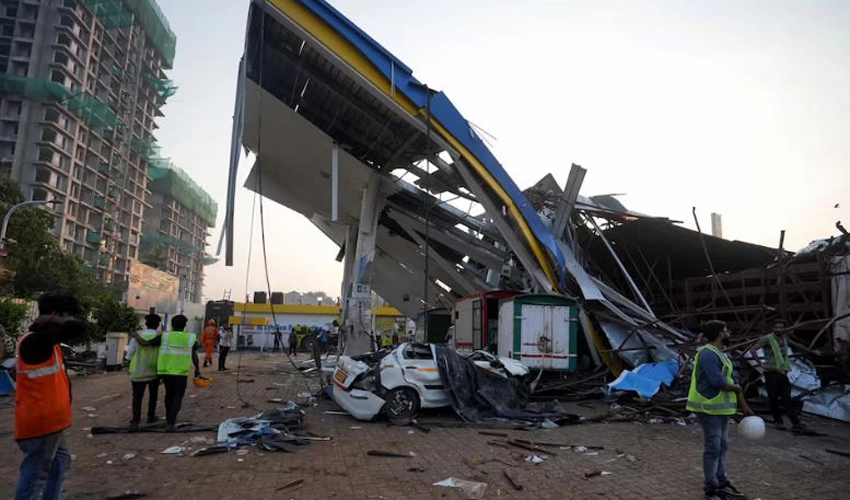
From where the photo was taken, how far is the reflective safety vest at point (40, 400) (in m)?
3.53

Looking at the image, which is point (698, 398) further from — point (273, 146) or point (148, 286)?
point (148, 286)

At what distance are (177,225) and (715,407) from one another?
114m

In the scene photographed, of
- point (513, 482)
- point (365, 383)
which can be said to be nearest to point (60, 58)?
point (365, 383)

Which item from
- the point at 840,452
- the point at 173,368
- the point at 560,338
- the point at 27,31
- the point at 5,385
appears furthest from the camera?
the point at 27,31

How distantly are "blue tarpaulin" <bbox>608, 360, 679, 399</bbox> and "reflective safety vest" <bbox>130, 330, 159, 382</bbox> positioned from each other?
851cm

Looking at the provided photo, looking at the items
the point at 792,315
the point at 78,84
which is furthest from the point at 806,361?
the point at 78,84

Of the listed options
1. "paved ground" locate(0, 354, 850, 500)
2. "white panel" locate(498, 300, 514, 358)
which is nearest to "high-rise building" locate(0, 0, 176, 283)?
"white panel" locate(498, 300, 514, 358)

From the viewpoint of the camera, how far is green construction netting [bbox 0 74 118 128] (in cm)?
5866

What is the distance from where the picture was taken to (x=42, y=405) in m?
3.59

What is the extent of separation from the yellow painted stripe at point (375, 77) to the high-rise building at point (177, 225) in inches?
3294

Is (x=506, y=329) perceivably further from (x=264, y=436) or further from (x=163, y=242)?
(x=163, y=242)

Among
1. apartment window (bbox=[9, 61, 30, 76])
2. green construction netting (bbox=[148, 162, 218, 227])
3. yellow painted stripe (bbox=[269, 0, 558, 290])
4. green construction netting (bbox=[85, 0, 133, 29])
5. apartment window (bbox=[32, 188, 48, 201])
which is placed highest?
green construction netting (bbox=[85, 0, 133, 29])

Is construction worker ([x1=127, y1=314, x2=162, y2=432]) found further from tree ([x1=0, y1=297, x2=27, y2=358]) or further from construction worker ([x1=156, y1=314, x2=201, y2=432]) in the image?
tree ([x1=0, y1=297, x2=27, y2=358])

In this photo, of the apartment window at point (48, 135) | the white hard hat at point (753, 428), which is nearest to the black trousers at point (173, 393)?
the white hard hat at point (753, 428)
